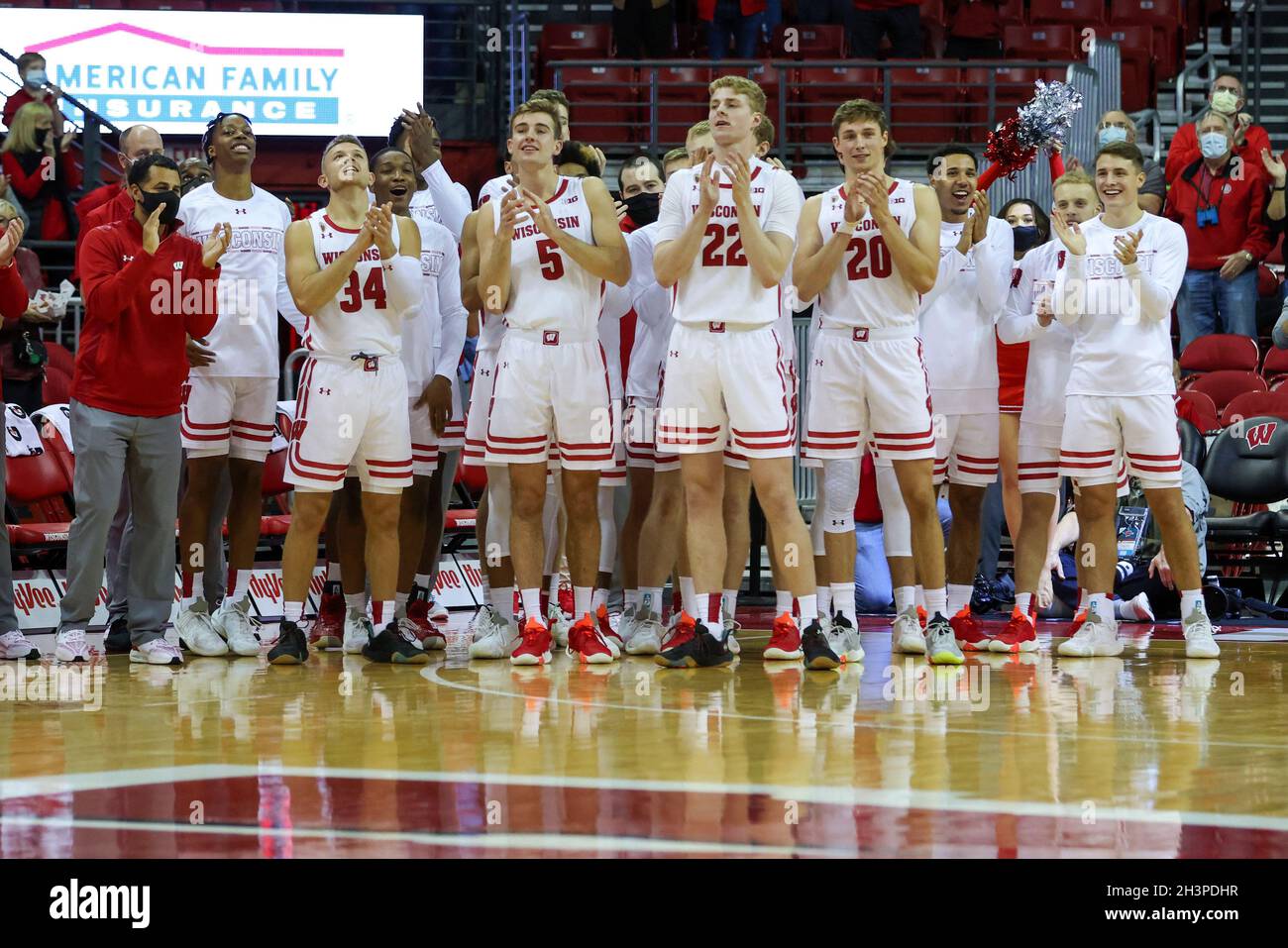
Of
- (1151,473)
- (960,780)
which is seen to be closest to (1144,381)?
(1151,473)

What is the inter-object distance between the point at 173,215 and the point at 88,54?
9293 millimetres

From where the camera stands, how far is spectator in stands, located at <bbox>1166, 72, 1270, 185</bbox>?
1306cm

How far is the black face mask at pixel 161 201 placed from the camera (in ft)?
23.9

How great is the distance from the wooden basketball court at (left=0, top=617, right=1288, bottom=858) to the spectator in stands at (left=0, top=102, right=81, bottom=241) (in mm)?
6524

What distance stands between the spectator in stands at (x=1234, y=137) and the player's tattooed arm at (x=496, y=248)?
307 inches

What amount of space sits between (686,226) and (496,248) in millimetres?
823

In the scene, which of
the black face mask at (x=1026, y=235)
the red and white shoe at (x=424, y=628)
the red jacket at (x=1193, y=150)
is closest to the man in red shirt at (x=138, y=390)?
the red and white shoe at (x=424, y=628)

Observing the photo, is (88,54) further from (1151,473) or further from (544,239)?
(1151,473)

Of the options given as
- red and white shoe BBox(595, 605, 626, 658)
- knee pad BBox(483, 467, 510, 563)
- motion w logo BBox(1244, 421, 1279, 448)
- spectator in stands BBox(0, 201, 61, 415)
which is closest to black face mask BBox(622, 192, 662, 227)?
knee pad BBox(483, 467, 510, 563)

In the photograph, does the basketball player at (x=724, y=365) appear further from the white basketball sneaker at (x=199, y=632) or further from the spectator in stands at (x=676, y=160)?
the white basketball sneaker at (x=199, y=632)

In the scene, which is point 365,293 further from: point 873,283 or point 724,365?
point 873,283

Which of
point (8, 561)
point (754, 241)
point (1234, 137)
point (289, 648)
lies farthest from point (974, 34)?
point (8, 561)

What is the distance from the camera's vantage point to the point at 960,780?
4371 mm

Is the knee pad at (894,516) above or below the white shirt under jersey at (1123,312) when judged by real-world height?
below
